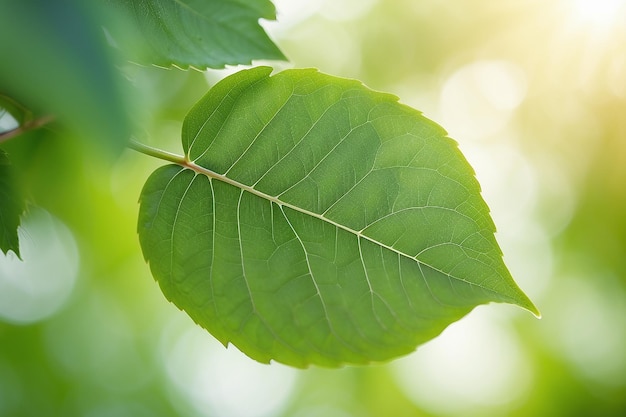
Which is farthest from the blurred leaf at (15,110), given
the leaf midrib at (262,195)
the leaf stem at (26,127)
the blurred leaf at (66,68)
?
the blurred leaf at (66,68)

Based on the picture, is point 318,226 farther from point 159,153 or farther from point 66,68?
point 66,68

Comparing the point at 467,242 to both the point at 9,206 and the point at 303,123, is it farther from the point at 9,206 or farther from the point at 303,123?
the point at 9,206

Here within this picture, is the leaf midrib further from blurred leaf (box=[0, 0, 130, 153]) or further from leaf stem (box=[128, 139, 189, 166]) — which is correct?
blurred leaf (box=[0, 0, 130, 153])

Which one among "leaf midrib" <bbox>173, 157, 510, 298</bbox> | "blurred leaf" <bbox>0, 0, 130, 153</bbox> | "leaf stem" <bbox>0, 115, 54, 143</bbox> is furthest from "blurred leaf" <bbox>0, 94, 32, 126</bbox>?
"blurred leaf" <bbox>0, 0, 130, 153</bbox>

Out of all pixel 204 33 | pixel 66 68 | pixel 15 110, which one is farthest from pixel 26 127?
pixel 66 68

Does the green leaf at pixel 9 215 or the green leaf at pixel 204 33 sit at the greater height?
the green leaf at pixel 204 33

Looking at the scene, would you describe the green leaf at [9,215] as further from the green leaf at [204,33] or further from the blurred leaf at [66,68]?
the blurred leaf at [66,68]

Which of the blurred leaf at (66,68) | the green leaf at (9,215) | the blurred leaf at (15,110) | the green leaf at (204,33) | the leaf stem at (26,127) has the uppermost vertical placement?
the green leaf at (204,33)
